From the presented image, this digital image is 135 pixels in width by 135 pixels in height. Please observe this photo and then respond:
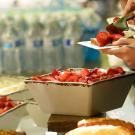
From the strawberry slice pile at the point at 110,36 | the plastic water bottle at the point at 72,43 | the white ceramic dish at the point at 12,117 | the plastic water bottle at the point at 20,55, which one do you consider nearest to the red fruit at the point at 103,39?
the strawberry slice pile at the point at 110,36

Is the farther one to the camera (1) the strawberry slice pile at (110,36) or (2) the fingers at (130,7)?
(2) the fingers at (130,7)

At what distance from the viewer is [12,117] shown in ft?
4.60

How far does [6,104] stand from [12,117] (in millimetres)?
108

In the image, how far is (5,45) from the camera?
2840 millimetres

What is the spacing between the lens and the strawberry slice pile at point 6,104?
1.46 m

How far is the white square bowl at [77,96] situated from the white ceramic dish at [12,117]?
14 centimetres

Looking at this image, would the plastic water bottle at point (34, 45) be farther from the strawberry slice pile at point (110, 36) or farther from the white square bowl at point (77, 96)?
the white square bowl at point (77, 96)

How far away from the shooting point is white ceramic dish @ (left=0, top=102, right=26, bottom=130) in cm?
135

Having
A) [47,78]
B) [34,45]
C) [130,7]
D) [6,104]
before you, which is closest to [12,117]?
[6,104]

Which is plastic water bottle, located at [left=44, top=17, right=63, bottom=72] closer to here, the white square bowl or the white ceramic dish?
the white ceramic dish

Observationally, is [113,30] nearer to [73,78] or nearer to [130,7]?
[130,7]

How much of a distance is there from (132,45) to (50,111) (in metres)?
0.35

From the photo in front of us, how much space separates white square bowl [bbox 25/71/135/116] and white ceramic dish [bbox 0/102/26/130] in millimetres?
137

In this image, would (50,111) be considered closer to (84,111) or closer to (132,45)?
(84,111)
